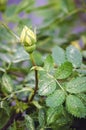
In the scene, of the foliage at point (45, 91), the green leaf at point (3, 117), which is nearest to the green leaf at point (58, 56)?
the foliage at point (45, 91)

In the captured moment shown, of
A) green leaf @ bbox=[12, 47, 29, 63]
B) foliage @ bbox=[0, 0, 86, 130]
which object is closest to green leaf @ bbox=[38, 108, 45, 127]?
foliage @ bbox=[0, 0, 86, 130]

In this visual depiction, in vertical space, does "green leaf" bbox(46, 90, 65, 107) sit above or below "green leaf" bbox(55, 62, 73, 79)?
below

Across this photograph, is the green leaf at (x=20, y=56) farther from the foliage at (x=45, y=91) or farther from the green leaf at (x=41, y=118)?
the green leaf at (x=41, y=118)

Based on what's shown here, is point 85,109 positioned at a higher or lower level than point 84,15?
lower

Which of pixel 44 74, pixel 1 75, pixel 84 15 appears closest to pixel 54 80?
pixel 44 74

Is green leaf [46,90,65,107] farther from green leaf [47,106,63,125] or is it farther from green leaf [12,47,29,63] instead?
green leaf [12,47,29,63]

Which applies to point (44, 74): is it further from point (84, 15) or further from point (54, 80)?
point (84, 15)
